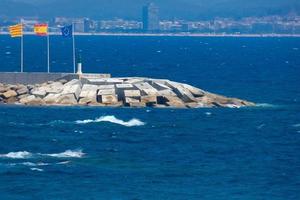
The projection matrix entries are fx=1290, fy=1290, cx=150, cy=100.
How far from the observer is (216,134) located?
245ft

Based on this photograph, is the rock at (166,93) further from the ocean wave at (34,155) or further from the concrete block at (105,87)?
the ocean wave at (34,155)

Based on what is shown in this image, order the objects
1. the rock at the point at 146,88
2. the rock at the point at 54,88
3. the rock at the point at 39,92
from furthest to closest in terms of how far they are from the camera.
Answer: the rock at the point at 146,88
the rock at the point at 54,88
the rock at the point at 39,92

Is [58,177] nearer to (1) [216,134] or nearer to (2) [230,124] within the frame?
(1) [216,134]

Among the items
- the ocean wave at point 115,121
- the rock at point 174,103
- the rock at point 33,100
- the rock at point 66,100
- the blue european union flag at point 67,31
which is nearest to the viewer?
the ocean wave at point 115,121

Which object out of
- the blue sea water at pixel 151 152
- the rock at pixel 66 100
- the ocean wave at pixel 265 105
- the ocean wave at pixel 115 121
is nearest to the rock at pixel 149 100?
the blue sea water at pixel 151 152

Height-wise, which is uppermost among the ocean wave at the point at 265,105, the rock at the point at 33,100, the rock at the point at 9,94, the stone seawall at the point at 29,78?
the stone seawall at the point at 29,78

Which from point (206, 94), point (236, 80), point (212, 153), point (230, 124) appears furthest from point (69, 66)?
point (212, 153)

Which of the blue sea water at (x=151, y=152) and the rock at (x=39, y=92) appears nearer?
the blue sea water at (x=151, y=152)

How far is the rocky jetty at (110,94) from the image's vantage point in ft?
293

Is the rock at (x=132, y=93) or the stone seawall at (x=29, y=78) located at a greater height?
the stone seawall at (x=29, y=78)

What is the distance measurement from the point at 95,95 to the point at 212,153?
2518 centimetres

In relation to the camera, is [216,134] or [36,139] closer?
[36,139]

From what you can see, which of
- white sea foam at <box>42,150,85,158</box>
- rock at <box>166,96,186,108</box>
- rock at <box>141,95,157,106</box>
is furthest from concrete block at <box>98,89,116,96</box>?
white sea foam at <box>42,150,85,158</box>

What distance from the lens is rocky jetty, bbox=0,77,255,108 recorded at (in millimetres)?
89188
